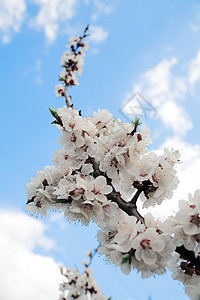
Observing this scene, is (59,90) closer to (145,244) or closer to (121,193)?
(121,193)

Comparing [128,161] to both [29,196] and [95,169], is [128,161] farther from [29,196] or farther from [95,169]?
[29,196]

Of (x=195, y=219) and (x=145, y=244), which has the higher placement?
(x=195, y=219)

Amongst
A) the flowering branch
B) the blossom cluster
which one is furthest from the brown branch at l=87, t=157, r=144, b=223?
the blossom cluster

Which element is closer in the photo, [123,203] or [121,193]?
[123,203]

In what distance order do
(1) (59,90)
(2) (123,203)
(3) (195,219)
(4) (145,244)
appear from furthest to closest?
(1) (59,90) → (2) (123,203) → (3) (195,219) → (4) (145,244)

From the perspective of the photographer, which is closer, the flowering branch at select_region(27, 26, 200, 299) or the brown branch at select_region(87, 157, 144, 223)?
the flowering branch at select_region(27, 26, 200, 299)

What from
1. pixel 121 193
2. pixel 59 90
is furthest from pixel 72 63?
pixel 121 193

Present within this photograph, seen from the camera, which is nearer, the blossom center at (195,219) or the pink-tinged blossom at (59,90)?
the blossom center at (195,219)

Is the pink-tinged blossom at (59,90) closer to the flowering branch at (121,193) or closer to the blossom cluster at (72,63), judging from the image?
the blossom cluster at (72,63)

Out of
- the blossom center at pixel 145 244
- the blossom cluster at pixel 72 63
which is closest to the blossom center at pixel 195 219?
the blossom center at pixel 145 244

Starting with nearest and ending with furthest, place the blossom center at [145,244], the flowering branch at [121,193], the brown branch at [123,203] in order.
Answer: the blossom center at [145,244]
the flowering branch at [121,193]
the brown branch at [123,203]

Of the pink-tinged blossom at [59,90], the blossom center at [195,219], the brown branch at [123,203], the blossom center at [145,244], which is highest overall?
the pink-tinged blossom at [59,90]

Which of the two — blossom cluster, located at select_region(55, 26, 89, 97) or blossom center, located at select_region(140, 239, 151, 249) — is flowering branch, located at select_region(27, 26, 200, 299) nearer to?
blossom center, located at select_region(140, 239, 151, 249)
